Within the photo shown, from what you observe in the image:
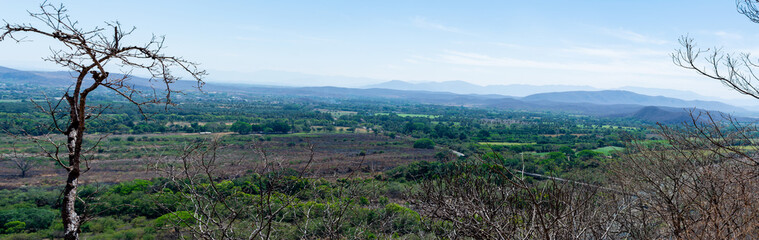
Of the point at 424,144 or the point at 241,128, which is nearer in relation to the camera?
the point at 424,144

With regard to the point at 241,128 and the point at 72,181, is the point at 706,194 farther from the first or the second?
the point at 241,128

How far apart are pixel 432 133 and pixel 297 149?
22.1 m

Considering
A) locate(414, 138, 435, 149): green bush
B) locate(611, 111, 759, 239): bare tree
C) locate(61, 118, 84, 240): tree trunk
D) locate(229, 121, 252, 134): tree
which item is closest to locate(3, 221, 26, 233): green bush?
locate(61, 118, 84, 240): tree trunk

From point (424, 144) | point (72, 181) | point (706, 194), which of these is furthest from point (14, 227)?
point (424, 144)

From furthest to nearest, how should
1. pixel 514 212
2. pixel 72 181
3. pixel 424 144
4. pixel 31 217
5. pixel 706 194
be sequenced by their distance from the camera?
pixel 424 144 < pixel 31 217 < pixel 706 194 < pixel 514 212 < pixel 72 181

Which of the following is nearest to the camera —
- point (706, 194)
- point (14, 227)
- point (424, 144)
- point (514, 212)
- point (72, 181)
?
point (72, 181)

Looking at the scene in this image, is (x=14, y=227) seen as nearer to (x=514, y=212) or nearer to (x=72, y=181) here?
(x=72, y=181)

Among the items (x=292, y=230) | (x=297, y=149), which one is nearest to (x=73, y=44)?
(x=292, y=230)

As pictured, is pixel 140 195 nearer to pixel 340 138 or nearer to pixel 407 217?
pixel 407 217

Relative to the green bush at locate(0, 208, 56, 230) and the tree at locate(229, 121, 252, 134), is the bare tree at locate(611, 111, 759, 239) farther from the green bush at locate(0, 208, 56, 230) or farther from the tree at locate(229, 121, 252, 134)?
the tree at locate(229, 121, 252, 134)

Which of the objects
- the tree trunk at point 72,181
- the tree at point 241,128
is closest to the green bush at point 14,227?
the tree trunk at point 72,181

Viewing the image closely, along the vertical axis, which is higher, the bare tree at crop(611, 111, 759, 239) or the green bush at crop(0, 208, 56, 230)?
the bare tree at crop(611, 111, 759, 239)

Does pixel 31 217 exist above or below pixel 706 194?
below

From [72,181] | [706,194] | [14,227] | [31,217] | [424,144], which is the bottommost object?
[424,144]
